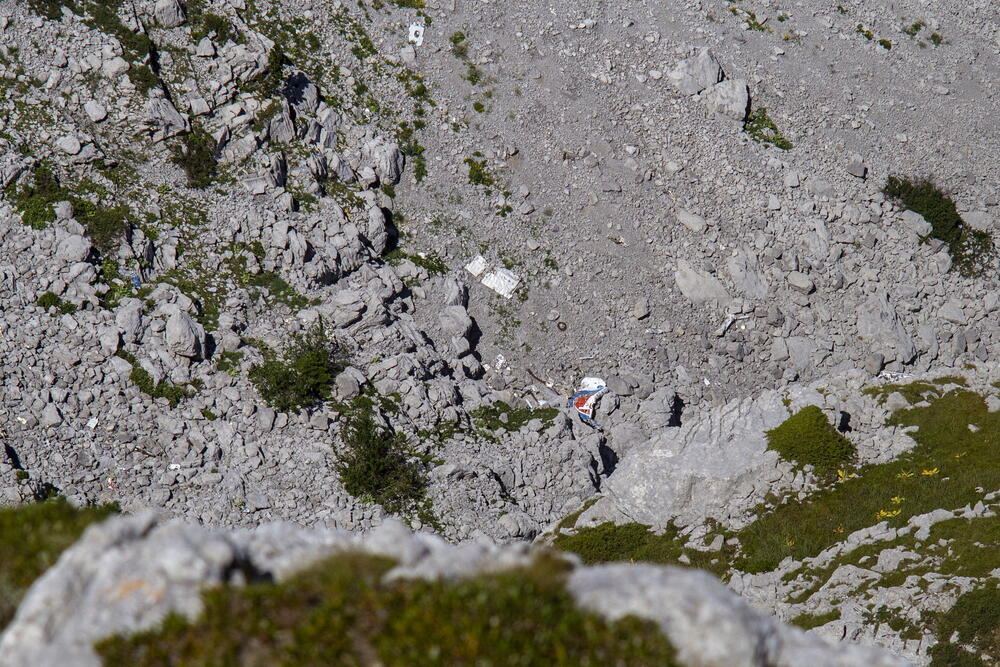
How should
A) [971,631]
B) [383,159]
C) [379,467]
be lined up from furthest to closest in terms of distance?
[383,159], [379,467], [971,631]

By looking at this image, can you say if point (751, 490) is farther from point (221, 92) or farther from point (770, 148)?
point (221, 92)

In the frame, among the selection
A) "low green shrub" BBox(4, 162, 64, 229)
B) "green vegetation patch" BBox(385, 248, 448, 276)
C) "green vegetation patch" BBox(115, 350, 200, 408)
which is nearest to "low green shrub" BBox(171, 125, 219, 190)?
"low green shrub" BBox(4, 162, 64, 229)

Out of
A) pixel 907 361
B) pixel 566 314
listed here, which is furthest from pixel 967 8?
pixel 566 314

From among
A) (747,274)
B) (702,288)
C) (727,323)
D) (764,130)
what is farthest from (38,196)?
(764,130)

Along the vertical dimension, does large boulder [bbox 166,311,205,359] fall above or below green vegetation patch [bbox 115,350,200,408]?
above

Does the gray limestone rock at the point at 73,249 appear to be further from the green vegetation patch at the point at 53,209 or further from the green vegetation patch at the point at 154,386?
the green vegetation patch at the point at 154,386

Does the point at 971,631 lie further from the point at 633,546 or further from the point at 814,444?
the point at 633,546

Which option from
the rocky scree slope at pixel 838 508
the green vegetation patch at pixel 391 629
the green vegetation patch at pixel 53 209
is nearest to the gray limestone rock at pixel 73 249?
the green vegetation patch at pixel 53 209

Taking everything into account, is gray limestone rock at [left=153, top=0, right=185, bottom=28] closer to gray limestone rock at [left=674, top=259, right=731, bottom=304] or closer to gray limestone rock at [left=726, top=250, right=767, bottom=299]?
gray limestone rock at [left=674, top=259, right=731, bottom=304]
